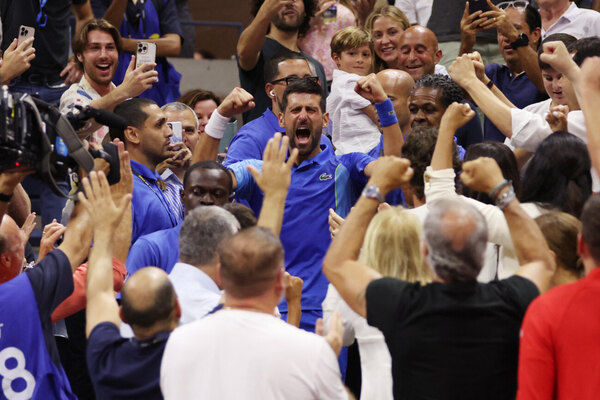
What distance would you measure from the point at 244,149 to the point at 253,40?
1247 mm

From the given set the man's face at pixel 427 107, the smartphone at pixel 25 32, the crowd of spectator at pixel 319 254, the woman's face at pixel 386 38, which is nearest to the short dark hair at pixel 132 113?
the crowd of spectator at pixel 319 254

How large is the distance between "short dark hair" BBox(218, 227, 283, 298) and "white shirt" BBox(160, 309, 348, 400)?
0.09 m

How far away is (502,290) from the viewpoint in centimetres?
290

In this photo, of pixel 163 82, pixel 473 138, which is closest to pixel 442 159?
pixel 473 138

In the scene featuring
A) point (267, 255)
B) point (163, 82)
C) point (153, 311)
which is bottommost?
point (163, 82)

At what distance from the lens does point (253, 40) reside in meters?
6.27

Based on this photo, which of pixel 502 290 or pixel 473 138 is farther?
pixel 473 138

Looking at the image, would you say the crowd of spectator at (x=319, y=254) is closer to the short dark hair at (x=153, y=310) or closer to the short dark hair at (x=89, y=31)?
the short dark hair at (x=153, y=310)

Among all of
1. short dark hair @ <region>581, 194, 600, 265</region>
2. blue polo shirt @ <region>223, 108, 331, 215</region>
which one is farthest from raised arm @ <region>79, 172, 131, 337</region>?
blue polo shirt @ <region>223, 108, 331, 215</region>

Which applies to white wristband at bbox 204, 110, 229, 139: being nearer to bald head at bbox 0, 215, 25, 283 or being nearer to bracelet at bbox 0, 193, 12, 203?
bald head at bbox 0, 215, 25, 283

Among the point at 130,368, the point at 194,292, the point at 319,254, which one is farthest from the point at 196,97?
the point at 130,368

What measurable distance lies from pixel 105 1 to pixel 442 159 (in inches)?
216

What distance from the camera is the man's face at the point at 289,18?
6738 millimetres

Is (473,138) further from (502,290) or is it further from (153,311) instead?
(153,311)
